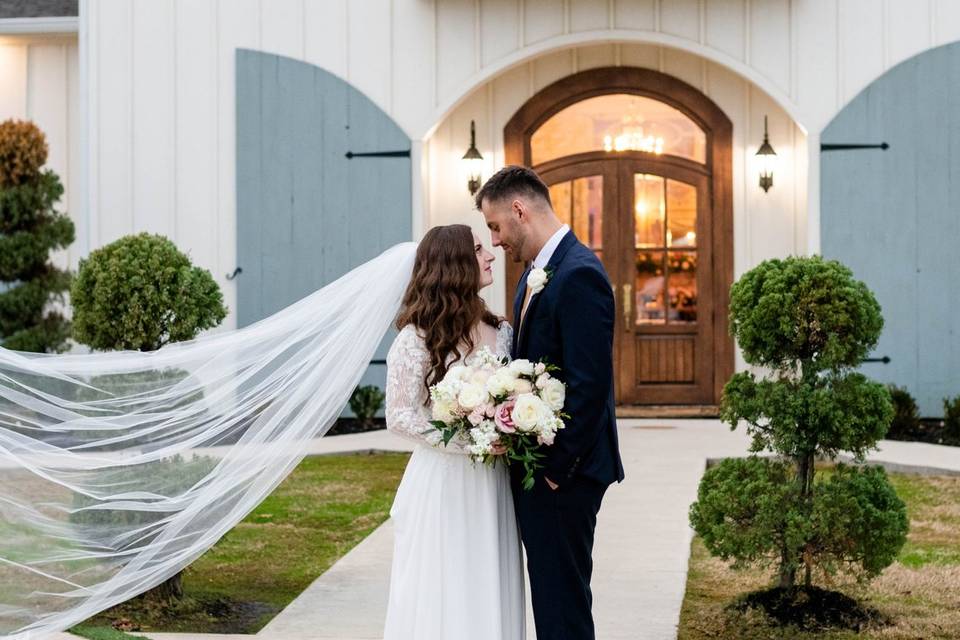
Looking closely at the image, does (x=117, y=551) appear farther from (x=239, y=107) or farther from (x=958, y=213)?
(x=958, y=213)

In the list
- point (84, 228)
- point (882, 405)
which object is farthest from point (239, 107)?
point (882, 405)

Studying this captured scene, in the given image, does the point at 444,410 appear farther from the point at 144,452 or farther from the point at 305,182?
the point at 305,182

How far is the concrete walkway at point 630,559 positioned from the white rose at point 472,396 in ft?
6.02

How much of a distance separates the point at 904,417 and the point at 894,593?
6026mm

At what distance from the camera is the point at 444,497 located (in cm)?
463

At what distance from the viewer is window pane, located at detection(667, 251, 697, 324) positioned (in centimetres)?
1449

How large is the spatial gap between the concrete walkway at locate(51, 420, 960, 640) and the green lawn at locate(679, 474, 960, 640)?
124mm

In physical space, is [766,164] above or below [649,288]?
above

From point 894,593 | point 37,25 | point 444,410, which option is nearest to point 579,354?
point 444,410

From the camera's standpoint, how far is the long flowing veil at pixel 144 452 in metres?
5.14

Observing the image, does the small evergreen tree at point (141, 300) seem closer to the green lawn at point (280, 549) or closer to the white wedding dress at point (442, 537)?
the green lawn at point (280, 549)

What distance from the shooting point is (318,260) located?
1359 centimetres

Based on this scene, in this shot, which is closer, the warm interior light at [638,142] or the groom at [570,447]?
the groom at [570,447]

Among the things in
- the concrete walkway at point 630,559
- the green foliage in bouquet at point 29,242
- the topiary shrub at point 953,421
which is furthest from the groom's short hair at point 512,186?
the green foliage in bouquet at point 29,242
